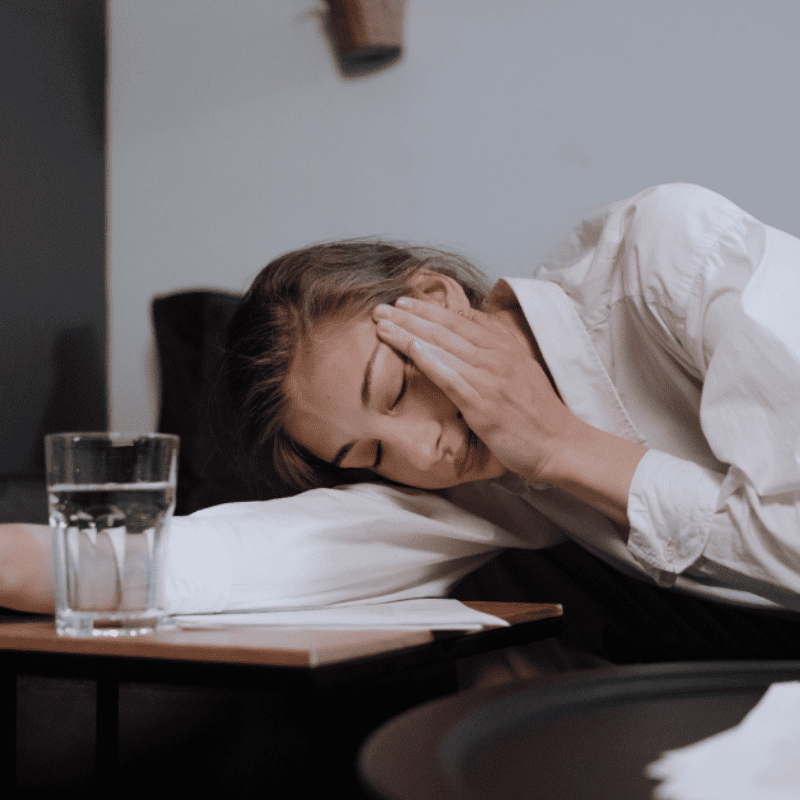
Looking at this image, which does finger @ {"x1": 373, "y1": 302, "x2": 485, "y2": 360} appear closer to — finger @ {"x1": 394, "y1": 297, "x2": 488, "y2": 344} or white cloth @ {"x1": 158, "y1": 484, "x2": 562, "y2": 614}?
finger @ {"x1": 394, "y1": 297, "x2": 488, "y2": 344}

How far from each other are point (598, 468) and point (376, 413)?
243mm

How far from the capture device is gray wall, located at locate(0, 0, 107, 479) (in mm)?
1450

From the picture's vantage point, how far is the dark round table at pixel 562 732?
10.3 inches

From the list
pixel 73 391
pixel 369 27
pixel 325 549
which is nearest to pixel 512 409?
pixel 325 549

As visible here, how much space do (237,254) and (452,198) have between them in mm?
460

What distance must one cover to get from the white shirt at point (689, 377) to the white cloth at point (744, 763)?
451mm

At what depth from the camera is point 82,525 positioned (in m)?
0.53

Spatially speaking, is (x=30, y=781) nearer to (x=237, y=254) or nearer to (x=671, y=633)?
(x=671, y=633)

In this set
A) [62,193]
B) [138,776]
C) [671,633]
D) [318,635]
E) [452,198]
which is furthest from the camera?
[62,193]

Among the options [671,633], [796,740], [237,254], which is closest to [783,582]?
[671,633]

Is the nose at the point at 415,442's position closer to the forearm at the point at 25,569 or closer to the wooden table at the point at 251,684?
the wooden table at the point at 251,684

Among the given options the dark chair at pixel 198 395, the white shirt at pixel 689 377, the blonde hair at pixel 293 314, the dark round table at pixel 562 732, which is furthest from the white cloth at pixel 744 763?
the dark chair at pixel 198 395

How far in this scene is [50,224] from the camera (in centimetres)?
155

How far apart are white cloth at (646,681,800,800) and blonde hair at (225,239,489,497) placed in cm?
70
